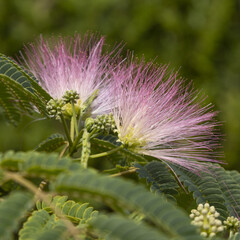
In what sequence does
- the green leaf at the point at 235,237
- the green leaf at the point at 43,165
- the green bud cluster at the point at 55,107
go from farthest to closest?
the green bud cluster at the point at 55,107
the green leaf at the point at 235,237
the green leaf at the point at 43,165

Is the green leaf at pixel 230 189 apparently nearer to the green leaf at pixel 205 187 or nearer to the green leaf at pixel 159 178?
the green leaf at pixel 205 187

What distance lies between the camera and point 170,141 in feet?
6.56

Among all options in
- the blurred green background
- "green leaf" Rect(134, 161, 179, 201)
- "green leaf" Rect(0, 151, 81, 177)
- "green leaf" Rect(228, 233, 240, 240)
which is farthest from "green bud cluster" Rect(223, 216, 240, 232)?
the blurred green background

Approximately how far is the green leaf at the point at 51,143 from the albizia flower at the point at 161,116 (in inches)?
12.1

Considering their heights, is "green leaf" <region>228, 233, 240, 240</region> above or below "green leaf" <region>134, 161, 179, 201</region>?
below

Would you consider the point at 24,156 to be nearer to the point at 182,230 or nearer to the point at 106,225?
the point at 106,225

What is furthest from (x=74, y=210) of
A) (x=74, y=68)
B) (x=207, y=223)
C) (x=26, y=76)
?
(x=74, y=68)

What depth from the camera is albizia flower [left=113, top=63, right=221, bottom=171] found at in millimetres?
1902

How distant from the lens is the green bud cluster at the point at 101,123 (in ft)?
5.84

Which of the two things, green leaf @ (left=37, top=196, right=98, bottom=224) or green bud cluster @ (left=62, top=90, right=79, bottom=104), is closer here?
green leaf @ (left=37, top=196, right=98, bottom=224)

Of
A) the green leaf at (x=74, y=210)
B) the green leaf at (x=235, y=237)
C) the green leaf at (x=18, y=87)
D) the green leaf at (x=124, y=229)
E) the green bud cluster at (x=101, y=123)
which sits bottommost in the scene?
the green leaf at (x=74, y=210)

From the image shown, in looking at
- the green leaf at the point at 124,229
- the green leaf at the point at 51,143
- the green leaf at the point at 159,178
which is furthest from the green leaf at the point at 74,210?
the green leaf at the point at 124,229

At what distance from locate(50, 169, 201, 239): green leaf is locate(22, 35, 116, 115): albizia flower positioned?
98cm

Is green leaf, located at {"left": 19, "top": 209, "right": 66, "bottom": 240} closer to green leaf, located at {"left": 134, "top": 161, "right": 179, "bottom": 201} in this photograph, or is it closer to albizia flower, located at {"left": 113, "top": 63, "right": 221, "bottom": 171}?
green leaf, located at {"left": 134, "top": 161, "right": 179, "bottom": 201}
